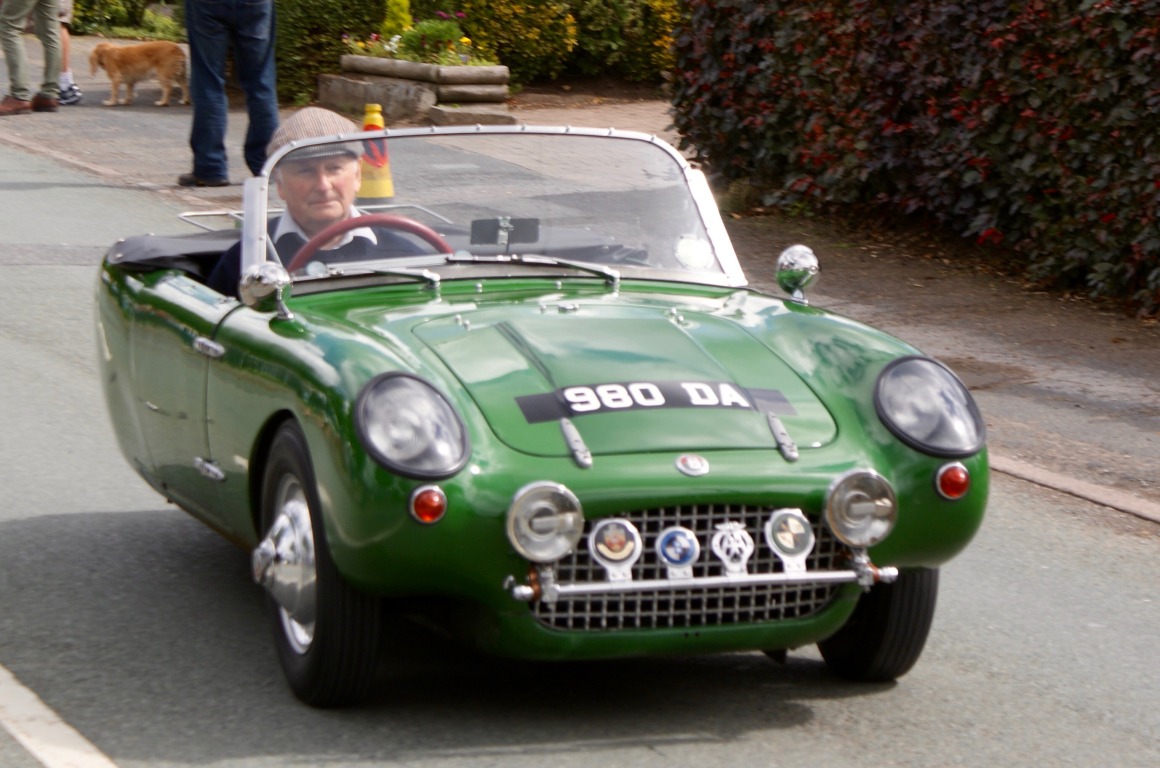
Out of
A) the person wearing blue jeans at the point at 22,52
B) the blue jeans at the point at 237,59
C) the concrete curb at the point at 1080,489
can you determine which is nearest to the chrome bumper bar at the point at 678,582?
the concrete curb at the point at 1080,489

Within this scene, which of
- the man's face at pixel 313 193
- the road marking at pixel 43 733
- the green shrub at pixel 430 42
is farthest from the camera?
the green shrub at pixel 430 42

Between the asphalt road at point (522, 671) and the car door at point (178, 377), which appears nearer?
the asphalt road at point (522, 671)

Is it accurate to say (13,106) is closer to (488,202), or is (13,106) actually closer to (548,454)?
(488,202)

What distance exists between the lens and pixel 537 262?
5.46m

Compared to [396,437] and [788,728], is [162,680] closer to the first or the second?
[396,437]

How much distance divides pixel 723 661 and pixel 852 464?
0.91m

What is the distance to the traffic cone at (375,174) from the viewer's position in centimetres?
561

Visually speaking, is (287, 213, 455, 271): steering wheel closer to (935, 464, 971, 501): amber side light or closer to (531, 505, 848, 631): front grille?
(531, 505, 848, 631): front grille

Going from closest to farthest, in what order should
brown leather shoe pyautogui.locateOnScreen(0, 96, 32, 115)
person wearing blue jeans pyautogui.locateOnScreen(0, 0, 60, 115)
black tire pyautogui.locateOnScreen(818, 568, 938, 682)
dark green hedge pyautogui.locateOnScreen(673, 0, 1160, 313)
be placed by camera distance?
black tire pyautogui.locateOnScreen(818, 568, 938, 682) → dark green hedge pyautogui.locateOnScreen(673, 0, 1160, 313) → person wearing blue jeans pyautogui.locateOnScreen(0, 0, 60, 115) → brown leather shoe pyautogui.locateOnScreen(0, 96, 32, 115)

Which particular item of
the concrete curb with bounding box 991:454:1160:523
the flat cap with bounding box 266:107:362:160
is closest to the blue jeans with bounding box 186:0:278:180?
the concrete curb with bounding box 991:454:1160:523

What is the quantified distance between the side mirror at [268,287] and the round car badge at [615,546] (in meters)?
1.18

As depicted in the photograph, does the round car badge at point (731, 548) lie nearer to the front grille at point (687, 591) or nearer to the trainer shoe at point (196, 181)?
the front grille at point (687, 591)

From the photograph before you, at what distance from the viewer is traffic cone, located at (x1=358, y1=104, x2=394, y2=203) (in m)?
5.61

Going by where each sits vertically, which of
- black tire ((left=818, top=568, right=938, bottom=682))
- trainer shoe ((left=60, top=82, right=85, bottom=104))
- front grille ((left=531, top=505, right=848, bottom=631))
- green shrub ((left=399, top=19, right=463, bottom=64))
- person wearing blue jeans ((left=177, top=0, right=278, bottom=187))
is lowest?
trainer shoe ((left=60, top=82, right=85, bottom=104))
